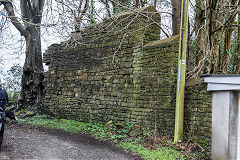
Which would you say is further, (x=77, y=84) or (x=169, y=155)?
(x=77, y=84)

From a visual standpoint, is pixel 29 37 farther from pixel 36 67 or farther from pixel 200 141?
pixel 200 141

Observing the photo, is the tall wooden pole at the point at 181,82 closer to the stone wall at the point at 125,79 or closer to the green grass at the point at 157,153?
the stone wall at the point at 125,79

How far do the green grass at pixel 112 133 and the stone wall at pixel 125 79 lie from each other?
1.25 feet

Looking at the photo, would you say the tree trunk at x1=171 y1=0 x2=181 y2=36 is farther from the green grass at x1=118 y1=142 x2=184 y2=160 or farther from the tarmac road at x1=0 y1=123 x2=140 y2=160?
the tarmac road at x1=0 y1=123 x2=140 y2=160

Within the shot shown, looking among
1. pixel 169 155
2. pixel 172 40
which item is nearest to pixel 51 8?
pixel 172 40

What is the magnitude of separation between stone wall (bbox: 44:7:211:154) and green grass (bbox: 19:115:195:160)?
38cm

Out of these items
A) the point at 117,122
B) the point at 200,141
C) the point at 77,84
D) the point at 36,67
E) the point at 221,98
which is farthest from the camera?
the point at 36,67

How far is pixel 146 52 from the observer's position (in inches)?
279

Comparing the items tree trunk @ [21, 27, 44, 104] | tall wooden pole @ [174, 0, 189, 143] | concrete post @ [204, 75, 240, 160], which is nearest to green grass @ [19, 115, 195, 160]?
tall wooden pole @ [174, 0, 189, 143]

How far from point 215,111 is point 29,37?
10316 millimetres

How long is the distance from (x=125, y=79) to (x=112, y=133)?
1.78 metres

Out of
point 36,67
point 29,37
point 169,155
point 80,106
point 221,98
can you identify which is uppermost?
point 29,37

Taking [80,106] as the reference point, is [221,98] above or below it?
above

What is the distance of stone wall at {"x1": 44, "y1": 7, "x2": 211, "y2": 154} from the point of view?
627cm
